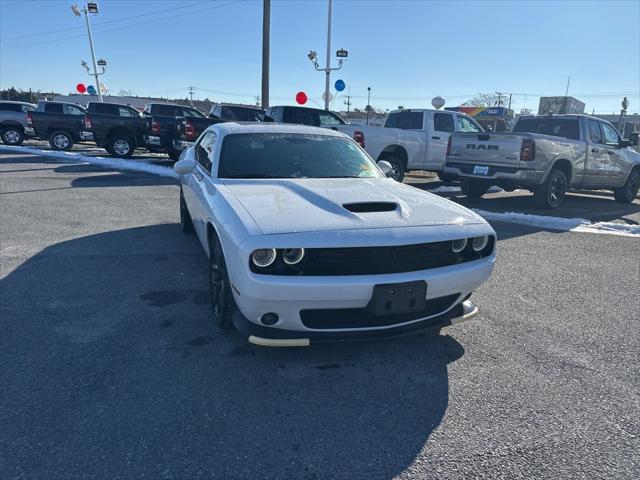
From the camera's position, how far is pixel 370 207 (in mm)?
3189

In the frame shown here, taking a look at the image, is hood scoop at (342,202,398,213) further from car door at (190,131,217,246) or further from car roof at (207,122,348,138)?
car roof at (207,122,348,138)

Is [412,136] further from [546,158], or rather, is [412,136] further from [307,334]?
[307,334]

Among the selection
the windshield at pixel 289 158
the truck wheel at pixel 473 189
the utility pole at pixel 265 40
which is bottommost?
the truck wheel at pixel 473 189

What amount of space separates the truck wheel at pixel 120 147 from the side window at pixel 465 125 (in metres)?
11.3

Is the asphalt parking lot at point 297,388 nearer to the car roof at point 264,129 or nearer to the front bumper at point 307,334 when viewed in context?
the front bumper at point 307,334

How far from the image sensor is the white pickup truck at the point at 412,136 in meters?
11.2

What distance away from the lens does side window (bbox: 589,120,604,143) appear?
972 centimetres

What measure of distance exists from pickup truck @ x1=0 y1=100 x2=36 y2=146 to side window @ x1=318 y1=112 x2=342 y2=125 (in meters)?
13.3

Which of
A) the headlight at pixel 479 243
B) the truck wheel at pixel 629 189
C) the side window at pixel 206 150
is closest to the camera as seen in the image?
the headlight at pixel 479 243

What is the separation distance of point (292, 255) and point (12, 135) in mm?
21624

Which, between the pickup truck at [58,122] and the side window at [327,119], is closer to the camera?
the side window at [327,119]

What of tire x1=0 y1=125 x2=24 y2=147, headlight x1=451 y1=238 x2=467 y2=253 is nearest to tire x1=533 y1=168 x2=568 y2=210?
headlight x1=451 y1=238 x2=467 y2=253

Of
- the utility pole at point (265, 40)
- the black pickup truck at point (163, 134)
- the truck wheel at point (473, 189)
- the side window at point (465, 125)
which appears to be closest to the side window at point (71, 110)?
the black pickup truck at point (163, 134)

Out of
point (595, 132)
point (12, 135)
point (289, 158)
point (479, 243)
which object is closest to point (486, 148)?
point (595, 132)
